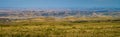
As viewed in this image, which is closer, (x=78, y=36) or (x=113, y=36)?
(x=78, y=36)

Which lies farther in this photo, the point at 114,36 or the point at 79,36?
the point at 114,36

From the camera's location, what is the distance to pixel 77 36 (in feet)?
101

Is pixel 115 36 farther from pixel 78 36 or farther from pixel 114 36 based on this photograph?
pixel 78 36

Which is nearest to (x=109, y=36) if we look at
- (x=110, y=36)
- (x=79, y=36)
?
(x=110, y=36)

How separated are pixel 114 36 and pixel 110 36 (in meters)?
0.47

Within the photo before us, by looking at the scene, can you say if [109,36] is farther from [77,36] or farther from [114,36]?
[77,36]

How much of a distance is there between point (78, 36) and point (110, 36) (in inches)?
174

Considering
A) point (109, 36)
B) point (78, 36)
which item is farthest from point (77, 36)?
point (109, 36)

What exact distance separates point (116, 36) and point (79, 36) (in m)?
4.82

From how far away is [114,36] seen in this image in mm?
32906

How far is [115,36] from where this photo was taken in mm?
32781

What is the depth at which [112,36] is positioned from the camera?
108ft

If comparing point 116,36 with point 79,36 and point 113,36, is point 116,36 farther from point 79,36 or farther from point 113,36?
point 79,36

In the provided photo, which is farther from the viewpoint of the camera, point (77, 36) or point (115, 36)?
point (115, 36)
